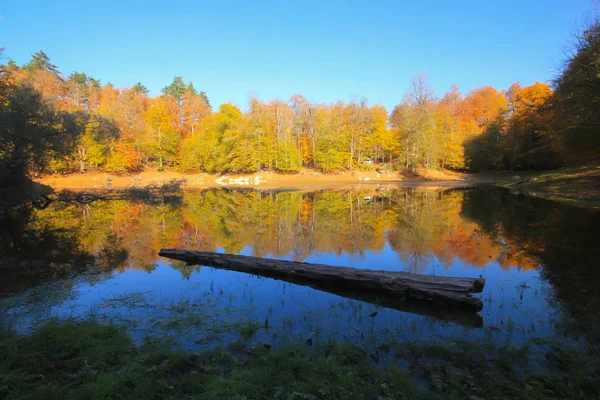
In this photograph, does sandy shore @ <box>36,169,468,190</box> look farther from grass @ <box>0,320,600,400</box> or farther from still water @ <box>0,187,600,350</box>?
grass @ <box>0,320,600,400</box>

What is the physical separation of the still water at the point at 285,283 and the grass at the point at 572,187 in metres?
5.17

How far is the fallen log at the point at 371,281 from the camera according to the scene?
6367mm

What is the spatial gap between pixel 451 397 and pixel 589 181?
1217 inches

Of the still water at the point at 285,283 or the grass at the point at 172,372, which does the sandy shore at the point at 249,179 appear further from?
the grass at the point at 172,372

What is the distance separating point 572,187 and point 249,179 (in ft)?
131

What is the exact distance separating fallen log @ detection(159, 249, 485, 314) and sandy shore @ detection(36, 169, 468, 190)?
37828mm

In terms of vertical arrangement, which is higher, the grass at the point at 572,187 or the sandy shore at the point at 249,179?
the sandy shore at the point at 249,179

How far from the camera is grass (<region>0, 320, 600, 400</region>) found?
136 inches

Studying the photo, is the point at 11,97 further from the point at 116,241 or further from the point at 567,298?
the point at 567,298

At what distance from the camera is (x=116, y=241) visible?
42.7 ft

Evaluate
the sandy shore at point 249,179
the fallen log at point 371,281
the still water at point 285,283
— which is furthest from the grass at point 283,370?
the sandy shore at point 249,179

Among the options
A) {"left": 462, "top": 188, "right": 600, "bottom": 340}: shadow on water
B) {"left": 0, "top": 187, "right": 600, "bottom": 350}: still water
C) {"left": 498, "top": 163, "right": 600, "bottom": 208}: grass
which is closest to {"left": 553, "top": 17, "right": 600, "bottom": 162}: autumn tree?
{"left": 498, "top": 163, "right": 600, "bottom": 208}: grass

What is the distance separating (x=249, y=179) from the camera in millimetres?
51906

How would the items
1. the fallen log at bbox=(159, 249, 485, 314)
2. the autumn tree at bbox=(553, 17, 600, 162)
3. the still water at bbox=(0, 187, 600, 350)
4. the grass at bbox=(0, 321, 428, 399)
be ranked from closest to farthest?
the grass at bbox=(0, 321, 428, 399), the still water at bbox=(0, 187, 600, 350), the fallen log at bbox=(159, 249, 485, 314), the autumn tree at bbox=(553, 17, 600, 162)
